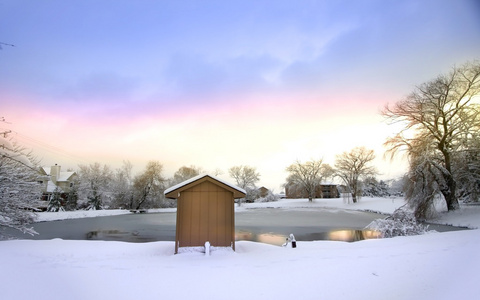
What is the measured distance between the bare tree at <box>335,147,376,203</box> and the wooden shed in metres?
44.4

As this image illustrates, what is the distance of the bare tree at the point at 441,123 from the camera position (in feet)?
58.4

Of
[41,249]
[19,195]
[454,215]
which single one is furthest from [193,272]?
[454,215]

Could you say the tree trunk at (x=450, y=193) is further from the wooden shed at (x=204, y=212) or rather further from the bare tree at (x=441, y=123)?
the wooden shed at (x=204, y=212)

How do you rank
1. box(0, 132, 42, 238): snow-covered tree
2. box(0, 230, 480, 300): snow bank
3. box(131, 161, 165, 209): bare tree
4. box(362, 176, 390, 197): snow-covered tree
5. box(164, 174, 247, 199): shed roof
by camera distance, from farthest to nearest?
1. box(362, 176, 390, 197): snow-covered tree
2. box(131, 161, 165, 209): bare tree
3. box(0, 132, 42, 238): snow-covered tree
4. box(164, 174, 247, 199): shed roof
5. box(0, 230, 480, 300): snow bank

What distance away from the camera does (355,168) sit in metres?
48.0

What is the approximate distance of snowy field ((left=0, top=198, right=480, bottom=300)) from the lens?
4.72 meters

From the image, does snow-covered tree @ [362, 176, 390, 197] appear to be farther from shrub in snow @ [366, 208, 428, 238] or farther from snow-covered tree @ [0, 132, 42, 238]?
snow-covered tree @ [0, 132, 42, 238]

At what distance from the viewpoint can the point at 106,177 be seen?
152 feet

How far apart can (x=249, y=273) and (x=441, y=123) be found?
2129 cm

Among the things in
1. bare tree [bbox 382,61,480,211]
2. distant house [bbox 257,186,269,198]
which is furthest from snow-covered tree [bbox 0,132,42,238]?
distant house [bbox 257,186,269,198]

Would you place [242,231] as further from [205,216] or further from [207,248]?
[207,248]

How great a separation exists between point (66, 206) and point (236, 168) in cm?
4334

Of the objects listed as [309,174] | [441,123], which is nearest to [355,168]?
[309,174]

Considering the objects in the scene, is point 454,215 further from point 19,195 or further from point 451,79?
point 19,195
